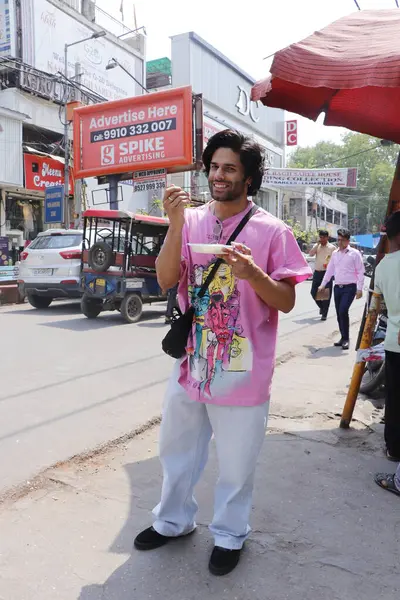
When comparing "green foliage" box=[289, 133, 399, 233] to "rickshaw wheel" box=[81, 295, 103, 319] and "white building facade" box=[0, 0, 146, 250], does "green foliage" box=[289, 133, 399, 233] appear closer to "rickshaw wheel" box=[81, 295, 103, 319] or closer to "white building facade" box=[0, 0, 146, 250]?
"white building facade" box=[0, 0, 146, 250]

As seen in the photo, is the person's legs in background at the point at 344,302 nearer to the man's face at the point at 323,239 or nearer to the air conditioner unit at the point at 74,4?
the man's face at the point at 323,239

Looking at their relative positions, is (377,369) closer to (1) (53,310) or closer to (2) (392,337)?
(2) (392,337)

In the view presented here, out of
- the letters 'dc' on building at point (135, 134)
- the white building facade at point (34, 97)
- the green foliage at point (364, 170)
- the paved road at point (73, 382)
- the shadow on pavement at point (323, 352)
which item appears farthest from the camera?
the green foliage at point (364, 170)

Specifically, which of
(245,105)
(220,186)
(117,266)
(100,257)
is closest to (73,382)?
(220,186)

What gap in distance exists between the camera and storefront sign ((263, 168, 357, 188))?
25234 mm

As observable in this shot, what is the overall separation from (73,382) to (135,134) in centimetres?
1121

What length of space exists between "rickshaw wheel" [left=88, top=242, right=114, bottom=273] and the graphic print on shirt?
24.0 ft

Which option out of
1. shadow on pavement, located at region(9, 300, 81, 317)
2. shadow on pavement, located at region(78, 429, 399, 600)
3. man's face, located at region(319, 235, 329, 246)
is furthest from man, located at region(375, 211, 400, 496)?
shadow on pavement, located at region(9, 300, 81, 317)

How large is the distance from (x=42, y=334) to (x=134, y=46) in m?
24.3

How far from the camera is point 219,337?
84.0 inches

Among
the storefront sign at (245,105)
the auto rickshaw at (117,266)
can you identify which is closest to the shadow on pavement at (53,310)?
the auto rickshaw at (117,266)

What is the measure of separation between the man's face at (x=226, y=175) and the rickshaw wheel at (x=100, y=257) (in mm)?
7400

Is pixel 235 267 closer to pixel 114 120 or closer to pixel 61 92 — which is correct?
pixel 114 120

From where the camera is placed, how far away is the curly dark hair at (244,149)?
2.06m
